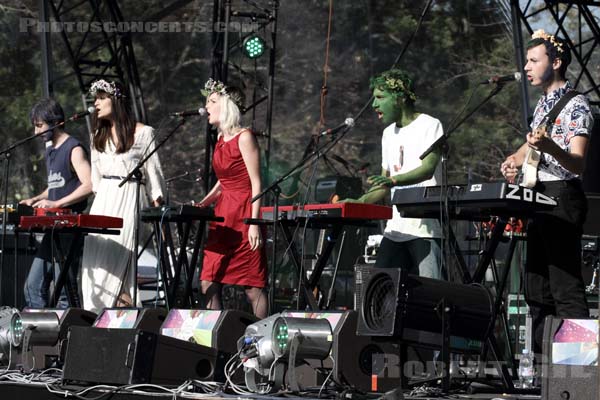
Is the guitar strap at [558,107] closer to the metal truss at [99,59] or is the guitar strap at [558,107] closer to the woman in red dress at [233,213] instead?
the woman in red dress at [233,213]

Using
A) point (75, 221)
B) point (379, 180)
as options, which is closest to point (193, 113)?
point (75, 221)

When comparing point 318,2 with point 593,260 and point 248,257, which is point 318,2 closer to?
point 593,260

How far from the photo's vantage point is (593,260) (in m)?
7.52

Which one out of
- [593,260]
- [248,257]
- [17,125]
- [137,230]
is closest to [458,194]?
[248,257]

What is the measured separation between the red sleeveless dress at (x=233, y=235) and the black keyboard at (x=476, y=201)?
1502 mm

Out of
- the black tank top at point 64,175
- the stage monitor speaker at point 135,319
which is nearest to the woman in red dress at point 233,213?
the stage monitor speaker at point 135,319

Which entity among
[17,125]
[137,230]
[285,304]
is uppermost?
[17,125]

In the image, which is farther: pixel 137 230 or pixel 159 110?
pixel 159 110

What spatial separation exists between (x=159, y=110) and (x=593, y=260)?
502 inches

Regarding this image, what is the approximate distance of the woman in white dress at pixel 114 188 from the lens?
636 cm

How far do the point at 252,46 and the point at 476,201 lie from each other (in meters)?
→ 6.68

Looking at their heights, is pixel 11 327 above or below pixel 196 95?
below

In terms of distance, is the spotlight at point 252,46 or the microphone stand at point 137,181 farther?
the spotlight at point 252,46

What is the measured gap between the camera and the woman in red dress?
588 centimetres
